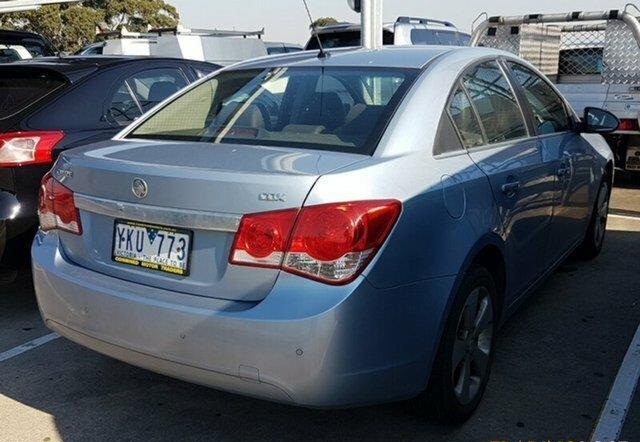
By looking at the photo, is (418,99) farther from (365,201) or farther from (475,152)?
(365,201)

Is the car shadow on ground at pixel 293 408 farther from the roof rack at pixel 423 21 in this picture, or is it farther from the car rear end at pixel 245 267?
the roof rack at pixel 423 21

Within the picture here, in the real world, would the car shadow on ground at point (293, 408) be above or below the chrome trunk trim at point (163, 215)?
below

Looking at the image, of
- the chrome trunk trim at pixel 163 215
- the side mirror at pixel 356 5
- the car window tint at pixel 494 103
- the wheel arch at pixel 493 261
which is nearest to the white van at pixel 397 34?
the side mirror at pixel 356 5

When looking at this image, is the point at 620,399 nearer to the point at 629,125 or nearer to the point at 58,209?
the point at 58,209

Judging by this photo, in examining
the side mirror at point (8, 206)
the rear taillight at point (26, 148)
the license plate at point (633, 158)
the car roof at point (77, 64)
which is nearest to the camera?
the side mirror at point (8, 206)

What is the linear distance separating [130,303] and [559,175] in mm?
2439

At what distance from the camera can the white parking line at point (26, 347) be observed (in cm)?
351

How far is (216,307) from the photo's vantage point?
2.23m

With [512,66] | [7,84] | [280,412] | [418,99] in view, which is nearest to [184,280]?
[280,412]

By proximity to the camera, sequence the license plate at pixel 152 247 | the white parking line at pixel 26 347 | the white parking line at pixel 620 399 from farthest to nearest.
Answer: the white parking line at pixel 26 347
the white parking line at pixel 620 399
the license plate at pixel 152 247

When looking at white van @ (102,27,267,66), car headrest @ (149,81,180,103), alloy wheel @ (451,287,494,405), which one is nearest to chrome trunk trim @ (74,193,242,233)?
alloy wheel @ (451,287,494,405)

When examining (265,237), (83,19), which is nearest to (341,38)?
(265,237)

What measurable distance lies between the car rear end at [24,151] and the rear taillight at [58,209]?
1.01m

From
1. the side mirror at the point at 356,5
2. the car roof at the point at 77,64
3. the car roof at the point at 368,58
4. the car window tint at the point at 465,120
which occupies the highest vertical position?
the side mirror at the point at 356,5
